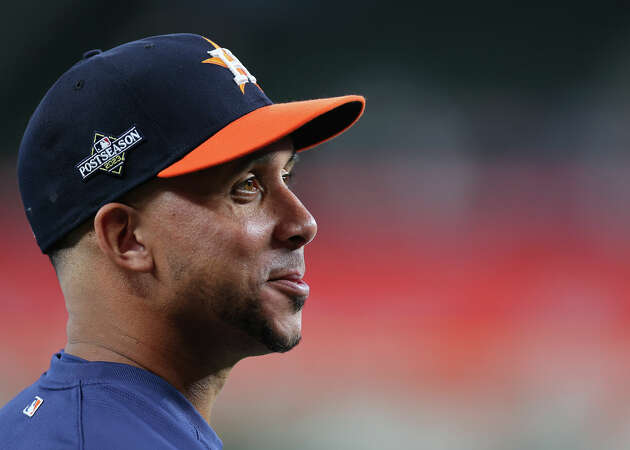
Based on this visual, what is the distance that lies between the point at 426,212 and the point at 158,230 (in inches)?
112

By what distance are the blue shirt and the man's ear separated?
0.44ft

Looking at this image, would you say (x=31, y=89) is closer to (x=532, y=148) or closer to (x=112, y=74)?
(x=532, y=148)

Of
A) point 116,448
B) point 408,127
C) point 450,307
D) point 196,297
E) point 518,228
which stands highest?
point 408,127

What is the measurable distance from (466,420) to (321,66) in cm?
194

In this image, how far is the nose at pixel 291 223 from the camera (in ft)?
3.25

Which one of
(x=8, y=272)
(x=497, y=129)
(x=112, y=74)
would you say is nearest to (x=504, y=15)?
(x=497, y=129)

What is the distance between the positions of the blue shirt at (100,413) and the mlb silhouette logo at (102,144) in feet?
0.91

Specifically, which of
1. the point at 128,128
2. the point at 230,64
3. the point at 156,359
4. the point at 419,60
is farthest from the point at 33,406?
the point at 419,60

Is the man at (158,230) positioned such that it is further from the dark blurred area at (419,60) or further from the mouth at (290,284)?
the dark blurred area at (419,60)

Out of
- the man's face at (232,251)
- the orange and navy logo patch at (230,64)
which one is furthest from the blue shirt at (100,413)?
the orange and navy logo patch at (230,64)

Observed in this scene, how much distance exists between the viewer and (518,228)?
3.67 meters

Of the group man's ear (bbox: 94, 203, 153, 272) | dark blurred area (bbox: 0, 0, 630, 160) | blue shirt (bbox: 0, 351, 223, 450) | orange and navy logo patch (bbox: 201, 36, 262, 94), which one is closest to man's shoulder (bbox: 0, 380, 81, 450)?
blue shirt (bbox: 0, 351, 223, 450)

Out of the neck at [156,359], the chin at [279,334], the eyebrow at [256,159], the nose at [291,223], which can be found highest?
the eyebrow at [256,159]

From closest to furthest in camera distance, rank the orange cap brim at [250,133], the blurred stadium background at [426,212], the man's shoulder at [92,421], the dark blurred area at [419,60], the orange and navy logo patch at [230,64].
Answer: the man's shoulder at [92,421] < the orange cap brim at [250,133] < the orange and navy logo patch at [230,64] < the blurred stadium background at [426,212] < the dark blurred area at [419,60]
